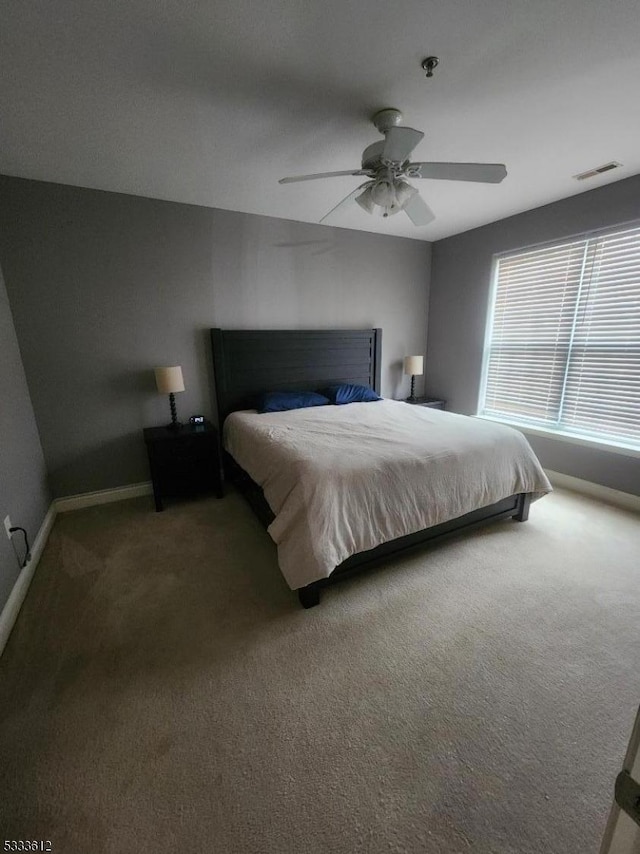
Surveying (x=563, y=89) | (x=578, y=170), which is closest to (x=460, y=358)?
(x=578, y=170)

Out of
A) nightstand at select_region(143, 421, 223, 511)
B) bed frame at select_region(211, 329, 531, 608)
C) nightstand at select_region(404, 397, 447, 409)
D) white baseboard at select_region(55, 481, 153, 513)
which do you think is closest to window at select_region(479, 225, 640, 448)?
nightstand at select_region(404, 397, 447, 409)

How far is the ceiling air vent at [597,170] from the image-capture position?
7.88 ft

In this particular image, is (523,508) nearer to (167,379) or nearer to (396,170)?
(396,170)

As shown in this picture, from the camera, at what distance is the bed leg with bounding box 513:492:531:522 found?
2.57 metres

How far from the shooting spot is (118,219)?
271 cm

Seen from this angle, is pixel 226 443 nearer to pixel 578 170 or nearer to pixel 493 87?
pixel 493 87

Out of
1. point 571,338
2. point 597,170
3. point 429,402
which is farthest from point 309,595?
point 597,170

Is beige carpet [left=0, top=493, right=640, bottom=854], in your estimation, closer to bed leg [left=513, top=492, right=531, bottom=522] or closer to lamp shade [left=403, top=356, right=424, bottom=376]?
bed leg [left=513, top=492, right=531, bottom=522]

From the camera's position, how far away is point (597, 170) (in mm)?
2488

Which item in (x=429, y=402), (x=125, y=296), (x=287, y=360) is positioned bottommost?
(x=429, y=402)

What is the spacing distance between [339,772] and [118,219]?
3694 millimetres

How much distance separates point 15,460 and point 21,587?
784 millimetres

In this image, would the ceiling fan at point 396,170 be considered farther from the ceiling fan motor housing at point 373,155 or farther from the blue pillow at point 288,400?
the blue pillow at point 288,400

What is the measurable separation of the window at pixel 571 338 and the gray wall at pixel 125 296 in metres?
1.98
